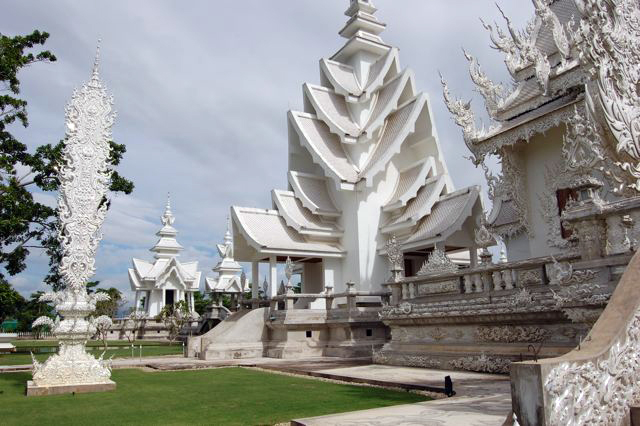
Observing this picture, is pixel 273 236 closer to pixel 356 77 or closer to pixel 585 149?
pixel 356 77

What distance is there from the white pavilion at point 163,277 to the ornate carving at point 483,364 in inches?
1424

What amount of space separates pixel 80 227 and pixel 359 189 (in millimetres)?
12141

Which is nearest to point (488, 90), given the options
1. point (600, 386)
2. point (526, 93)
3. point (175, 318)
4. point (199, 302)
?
point (526, 93)

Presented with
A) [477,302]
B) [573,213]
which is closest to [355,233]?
[477,302]

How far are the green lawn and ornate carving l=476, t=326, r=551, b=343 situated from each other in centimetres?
265

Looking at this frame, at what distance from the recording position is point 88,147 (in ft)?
32.7

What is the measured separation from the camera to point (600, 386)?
3.65 meters

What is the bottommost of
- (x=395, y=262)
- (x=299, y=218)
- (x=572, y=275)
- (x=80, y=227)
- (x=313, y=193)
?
(x=572, y=275)

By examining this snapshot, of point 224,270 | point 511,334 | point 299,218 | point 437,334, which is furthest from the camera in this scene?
point 224,270

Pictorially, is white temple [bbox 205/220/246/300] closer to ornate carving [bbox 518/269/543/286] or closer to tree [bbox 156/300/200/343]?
tree [bbox 156/300/200/343]

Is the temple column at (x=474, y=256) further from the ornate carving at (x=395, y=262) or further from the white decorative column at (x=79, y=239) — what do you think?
the white decorative column at (x=79, y=239)

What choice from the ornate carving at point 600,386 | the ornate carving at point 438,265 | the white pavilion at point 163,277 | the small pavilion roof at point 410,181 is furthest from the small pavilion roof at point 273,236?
the white pavilion at point 163,277

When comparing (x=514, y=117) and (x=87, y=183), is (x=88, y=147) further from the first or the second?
(x=514, y=117)

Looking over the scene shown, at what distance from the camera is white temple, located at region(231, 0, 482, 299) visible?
18734 millimetres
